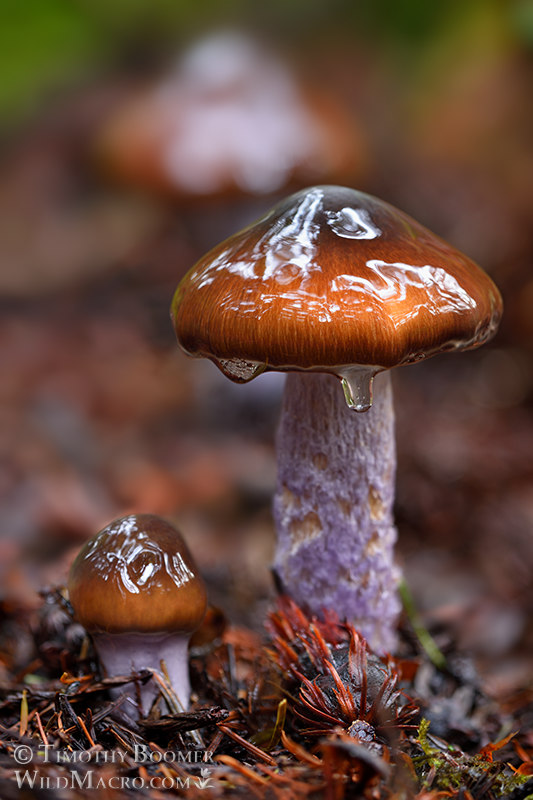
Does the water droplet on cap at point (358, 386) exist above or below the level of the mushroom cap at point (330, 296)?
below

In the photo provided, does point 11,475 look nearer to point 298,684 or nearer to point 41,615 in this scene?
point 41,615

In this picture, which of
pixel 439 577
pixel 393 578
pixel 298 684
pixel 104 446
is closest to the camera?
pixel 298 684

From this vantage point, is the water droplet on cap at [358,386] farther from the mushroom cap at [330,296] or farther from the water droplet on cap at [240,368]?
the water droplet on cap at [240,368]

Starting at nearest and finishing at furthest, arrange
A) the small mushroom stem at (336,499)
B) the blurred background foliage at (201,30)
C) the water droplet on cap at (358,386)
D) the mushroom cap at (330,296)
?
1. the mushroom cap at (330,296)
2. the water droplet on cap at (358,386)
3. the small mushroom stem at (336,499)
4. the blurred background foliage at (201,30)

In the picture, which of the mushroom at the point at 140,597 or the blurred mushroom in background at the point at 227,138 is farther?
the blurred mushroom in background at the point at 227,138

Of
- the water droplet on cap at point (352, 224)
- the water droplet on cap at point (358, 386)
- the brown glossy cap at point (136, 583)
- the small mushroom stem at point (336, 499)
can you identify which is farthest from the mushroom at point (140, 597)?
the water droplet on cap at point (352, 224)

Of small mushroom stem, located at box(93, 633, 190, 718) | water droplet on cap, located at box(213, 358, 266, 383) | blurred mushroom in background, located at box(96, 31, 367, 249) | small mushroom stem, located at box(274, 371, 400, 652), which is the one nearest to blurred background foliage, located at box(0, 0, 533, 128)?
blurred mushroom in background, located at box(96, 31, 367, 249)

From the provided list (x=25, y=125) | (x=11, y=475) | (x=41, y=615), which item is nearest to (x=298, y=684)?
(x=41, y=615)
